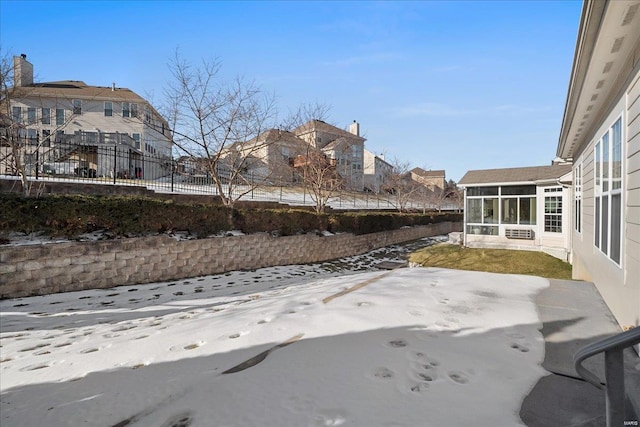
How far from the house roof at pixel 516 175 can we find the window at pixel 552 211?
2.36ft

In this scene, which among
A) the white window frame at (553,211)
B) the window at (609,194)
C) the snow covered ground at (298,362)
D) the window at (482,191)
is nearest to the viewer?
the snow covered ground at (298,362)

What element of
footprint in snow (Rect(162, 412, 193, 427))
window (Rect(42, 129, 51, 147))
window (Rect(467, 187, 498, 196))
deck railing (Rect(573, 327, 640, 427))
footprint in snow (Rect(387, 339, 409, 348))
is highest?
window (Rect(42, 129, 51, 147))

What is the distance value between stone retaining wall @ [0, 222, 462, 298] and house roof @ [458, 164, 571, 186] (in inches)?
390

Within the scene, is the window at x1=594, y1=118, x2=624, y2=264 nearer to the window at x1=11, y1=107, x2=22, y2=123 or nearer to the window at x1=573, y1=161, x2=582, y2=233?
the window at x1=573, y1=161, x2=582, y2=233

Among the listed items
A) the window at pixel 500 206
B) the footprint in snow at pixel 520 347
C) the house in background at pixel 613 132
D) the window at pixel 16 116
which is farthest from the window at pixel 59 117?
the footprint in snow at pixel 520 347

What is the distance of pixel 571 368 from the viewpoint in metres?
2.59

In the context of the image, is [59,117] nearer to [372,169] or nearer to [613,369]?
[613,369]

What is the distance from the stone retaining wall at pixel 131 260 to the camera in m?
6.15

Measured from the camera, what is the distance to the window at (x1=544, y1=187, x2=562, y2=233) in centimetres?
1414

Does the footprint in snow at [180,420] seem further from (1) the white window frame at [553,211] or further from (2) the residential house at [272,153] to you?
(1) the white window frame at [553,211]

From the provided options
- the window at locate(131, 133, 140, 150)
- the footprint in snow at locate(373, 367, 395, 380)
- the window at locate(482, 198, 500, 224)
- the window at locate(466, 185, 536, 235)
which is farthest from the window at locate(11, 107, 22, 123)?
the window at locate(482, 198, 500, 224)

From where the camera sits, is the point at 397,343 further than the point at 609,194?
No

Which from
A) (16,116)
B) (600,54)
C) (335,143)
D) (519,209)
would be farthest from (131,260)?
(335,143)

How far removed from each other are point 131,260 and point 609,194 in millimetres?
8856
